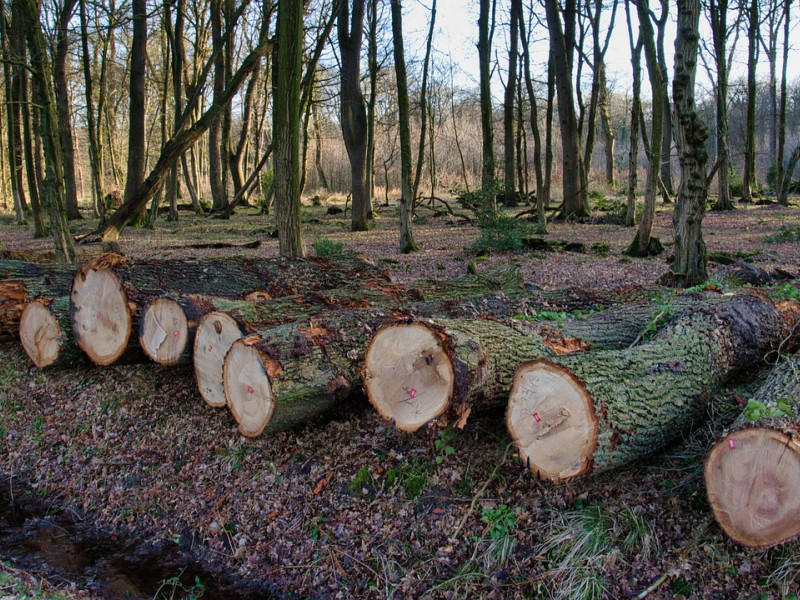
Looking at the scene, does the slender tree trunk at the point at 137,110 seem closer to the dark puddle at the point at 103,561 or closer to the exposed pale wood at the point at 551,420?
the dark puddle at the point at 103,561

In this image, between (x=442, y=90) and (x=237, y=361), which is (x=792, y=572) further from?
(x=442, y=90)

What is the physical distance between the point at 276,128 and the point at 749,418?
6.46 meters

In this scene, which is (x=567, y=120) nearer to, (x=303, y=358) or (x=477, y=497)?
(x=303, y=358)

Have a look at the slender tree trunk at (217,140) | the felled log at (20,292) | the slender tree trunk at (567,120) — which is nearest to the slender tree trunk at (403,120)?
the felled log at (20,292)

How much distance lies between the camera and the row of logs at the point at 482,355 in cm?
291

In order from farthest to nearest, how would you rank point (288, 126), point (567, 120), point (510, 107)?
1. point (510, 107)
2. point (567, 120)
3. point (288, 126)

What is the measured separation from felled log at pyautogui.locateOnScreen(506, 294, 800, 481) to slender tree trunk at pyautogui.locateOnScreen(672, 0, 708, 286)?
150 inches

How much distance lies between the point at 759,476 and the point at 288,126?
6.44m

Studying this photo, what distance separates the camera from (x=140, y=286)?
507 centimetres

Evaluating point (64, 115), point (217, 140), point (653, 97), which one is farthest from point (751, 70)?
point (64, 115)

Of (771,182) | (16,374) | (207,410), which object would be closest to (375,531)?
(207,410)

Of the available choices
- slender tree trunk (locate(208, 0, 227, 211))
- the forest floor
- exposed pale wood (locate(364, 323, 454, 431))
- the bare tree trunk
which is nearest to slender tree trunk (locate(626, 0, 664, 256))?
the bare tree trunk

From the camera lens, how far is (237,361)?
389cm

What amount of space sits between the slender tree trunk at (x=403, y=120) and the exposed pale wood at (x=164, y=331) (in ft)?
23.5
